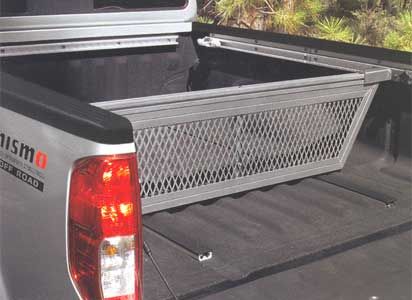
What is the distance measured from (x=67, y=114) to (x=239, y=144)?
109 cm

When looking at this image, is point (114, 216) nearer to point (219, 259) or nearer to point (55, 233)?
point (55, 233)

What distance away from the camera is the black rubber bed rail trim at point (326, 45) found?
3170 millimetres

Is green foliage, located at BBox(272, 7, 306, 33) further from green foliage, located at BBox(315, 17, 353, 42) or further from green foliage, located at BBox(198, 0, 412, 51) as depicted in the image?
green foliage, located at BBox(315, 17, 353, 42)

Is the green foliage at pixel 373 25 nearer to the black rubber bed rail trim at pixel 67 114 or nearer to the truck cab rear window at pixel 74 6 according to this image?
the truck cab rear window at pixel 74 6

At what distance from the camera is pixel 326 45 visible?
Result: 136 inches

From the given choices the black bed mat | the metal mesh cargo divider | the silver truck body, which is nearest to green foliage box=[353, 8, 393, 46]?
the silver truck body

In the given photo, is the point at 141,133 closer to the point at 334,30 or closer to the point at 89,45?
the point at 89,45

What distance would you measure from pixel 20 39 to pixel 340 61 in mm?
1437

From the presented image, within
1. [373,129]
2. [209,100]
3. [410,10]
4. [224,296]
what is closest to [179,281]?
[224,296]

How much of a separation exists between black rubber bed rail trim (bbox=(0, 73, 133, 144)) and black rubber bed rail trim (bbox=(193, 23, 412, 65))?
1814 millimetres

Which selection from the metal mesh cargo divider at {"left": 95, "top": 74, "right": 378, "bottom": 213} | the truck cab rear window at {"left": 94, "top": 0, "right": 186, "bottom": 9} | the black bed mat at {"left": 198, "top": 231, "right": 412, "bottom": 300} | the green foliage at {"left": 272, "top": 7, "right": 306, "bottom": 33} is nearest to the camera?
the black bed mat at {"left": 198, "top": 231, "right": 412, "bottom": 300}

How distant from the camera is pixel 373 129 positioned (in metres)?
3.02

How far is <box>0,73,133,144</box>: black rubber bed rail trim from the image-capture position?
1538 millimetres

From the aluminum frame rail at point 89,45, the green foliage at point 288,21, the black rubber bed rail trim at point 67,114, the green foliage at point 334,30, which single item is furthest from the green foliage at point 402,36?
the black rubber bed rail trim at point 67,114
